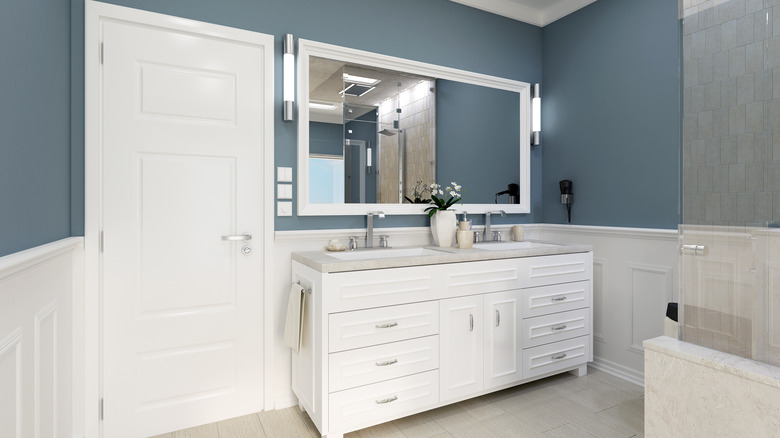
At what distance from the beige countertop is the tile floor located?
2.83 feet

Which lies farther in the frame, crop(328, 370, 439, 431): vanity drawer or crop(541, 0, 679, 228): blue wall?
crop(541, 0, 679, 228): blue wall

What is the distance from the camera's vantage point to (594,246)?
304 cm

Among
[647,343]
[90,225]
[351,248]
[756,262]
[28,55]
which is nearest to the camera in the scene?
[756,262]

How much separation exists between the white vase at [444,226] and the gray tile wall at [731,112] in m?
1.69

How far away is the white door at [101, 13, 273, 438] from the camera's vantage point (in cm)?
203

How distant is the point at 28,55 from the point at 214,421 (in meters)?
1.87

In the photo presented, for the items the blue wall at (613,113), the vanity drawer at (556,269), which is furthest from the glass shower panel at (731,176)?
the blue wall at (613,113)

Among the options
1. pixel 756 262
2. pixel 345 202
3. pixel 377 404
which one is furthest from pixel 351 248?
pixel 756 262

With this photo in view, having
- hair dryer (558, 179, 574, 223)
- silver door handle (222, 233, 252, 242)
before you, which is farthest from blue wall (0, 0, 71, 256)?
hair dryer (558, 179, 574, 223)

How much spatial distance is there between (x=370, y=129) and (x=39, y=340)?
189cm

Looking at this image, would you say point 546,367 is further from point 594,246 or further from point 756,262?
point 756,262

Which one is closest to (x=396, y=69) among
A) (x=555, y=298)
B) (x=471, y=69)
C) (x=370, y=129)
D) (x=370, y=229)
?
(x=370, y=129)

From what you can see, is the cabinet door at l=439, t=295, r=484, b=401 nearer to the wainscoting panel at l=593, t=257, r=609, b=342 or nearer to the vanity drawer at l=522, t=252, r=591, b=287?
the vanity drawer at l=522, t=252, r=591, b=287

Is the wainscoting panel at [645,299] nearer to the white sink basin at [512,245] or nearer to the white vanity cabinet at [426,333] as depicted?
the white vanity cabinet at [426,333]
